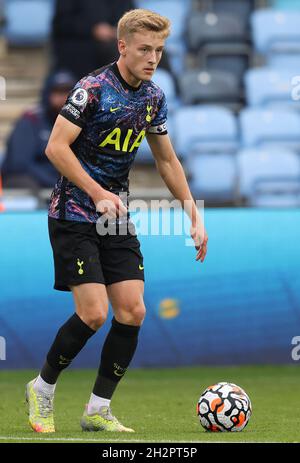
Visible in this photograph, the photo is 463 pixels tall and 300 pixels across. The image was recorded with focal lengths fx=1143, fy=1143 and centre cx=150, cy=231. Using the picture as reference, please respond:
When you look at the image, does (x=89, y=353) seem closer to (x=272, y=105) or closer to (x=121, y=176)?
(x=121, y=176)

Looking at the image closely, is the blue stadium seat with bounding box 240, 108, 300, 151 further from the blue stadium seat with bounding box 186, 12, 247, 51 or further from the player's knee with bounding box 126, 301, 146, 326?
the player's knee with bounding box 126, 301, 146, 326

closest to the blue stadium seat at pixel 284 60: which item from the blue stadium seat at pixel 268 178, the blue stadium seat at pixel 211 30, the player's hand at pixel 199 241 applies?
the blue stadium seat at pixel 211 30

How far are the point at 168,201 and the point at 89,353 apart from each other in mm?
1972

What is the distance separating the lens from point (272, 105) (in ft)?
41.3

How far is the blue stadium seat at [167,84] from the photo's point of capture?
39.7ft

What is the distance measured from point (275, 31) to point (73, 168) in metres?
8.25

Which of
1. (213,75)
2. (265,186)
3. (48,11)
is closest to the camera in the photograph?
(265,186)

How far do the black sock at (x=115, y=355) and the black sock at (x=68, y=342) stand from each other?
16 cm

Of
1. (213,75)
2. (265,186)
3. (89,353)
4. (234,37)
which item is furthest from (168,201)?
(234,37)

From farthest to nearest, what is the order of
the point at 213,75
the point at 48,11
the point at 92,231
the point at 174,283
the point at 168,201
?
the point at 48,11
the point at 213,75
the point at 168,201
the point at 174,283
the point at 92,231

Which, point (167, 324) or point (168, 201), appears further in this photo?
point (168, 201)

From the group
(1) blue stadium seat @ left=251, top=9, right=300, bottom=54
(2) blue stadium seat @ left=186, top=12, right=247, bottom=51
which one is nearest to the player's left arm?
(2) blue stadium seat @ left=186, top=12, right=247, bottom=51

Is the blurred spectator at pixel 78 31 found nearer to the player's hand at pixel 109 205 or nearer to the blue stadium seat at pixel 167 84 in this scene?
the blue stadium seat at pixel 167 84

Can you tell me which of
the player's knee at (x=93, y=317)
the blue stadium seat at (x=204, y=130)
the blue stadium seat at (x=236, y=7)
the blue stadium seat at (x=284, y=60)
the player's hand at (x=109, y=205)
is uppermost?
the blue stadium seat at (x=236, y=7)
